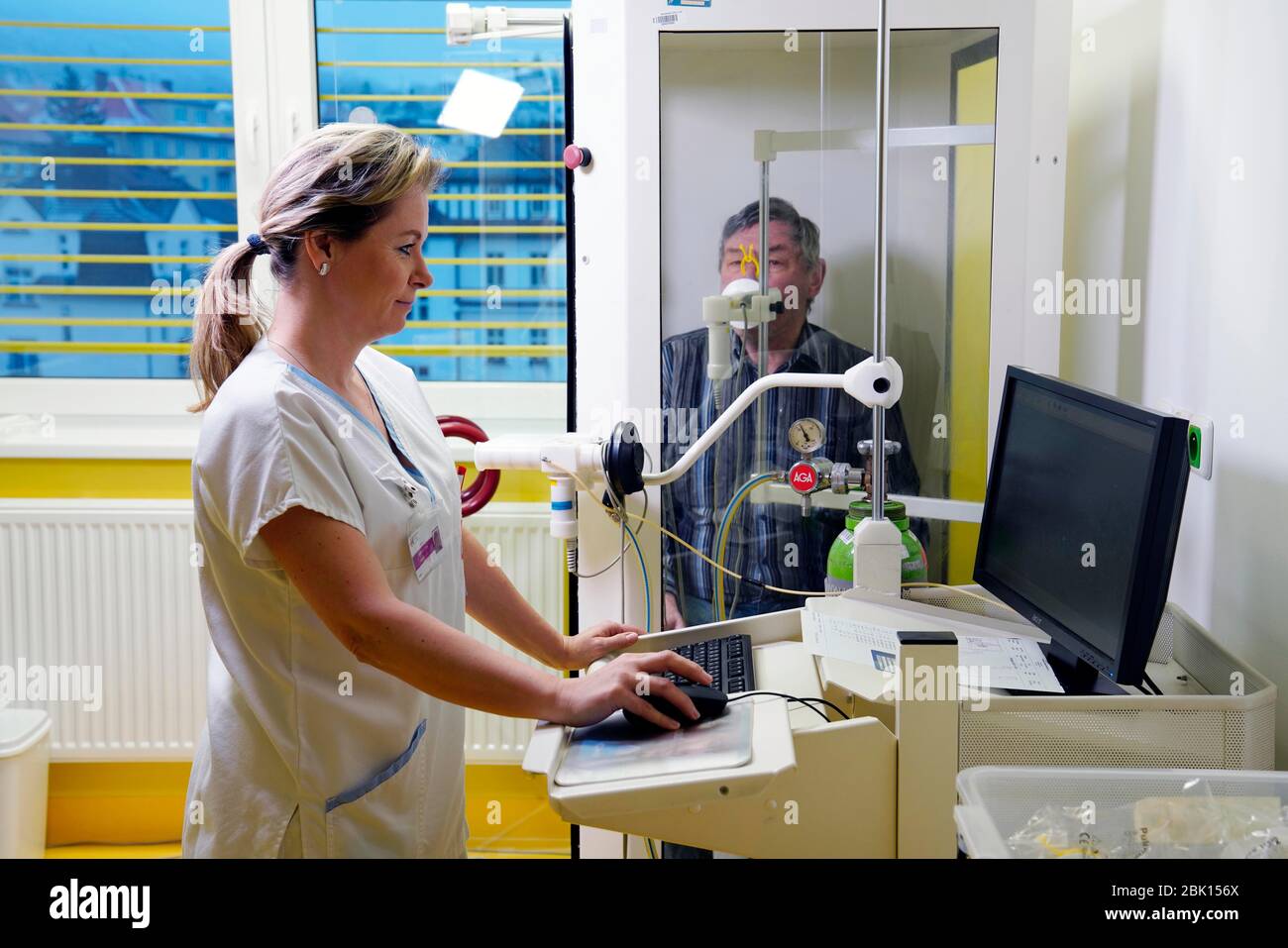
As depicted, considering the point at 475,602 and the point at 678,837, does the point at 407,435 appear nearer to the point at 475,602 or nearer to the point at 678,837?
the point at 475,602

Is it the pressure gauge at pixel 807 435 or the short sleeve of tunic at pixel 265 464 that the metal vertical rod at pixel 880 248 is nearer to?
the pressure gauge at pixel 807 435

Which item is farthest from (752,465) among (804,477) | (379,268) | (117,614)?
(117,614)

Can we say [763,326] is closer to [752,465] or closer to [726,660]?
[752,465]

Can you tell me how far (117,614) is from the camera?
2703 millimetres

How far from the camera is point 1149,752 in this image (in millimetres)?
1371

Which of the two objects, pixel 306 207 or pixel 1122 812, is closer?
pixel 1122 812

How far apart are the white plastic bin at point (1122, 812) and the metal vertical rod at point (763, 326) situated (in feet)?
3.03

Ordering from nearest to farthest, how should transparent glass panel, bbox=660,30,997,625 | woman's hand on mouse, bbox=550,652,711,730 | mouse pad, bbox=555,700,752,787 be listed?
mouse pad, bbox=555,700,752,787 < woman's hand on mouse, bbox=550,652,711,730 < transparent glass panel, bbox=660,30,997,625

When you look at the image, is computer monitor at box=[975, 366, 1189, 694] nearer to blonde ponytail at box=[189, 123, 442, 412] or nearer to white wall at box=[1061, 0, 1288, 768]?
white wall at box=[1061, 0, 1288, 768]

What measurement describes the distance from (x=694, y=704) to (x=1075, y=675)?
57cm

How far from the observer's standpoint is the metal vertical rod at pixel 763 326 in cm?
206

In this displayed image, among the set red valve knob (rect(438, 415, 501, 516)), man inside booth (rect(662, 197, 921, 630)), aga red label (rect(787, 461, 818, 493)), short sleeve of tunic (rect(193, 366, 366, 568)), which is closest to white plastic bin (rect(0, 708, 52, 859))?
red valve knob (rect(438, 415, 501, 516))

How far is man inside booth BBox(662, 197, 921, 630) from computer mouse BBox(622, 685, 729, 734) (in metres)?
0.88

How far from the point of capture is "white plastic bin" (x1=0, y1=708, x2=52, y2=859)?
2465mm
